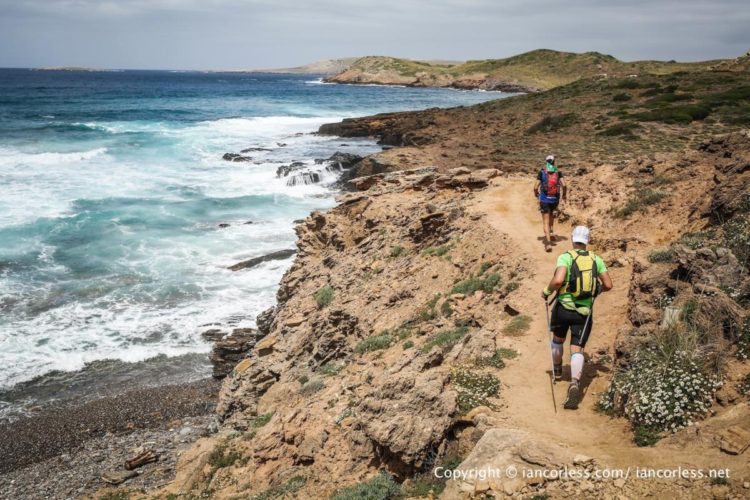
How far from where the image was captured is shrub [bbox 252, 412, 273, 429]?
10.7 meters

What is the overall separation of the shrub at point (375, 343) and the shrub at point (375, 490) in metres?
4.16

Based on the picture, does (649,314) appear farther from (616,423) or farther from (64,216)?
(64,216)

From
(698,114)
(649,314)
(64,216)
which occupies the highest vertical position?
(698,114)

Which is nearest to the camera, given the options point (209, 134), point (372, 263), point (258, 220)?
point (372, 263)

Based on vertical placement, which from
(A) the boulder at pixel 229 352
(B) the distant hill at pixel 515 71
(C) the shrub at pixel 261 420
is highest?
(B) the distant hill at pixel 515 71

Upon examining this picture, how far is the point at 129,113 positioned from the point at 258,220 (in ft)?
199

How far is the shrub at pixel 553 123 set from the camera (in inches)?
1553

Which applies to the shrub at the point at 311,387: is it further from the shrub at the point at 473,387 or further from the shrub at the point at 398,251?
the shrub at the point at 398,251

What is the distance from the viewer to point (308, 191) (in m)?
37.0

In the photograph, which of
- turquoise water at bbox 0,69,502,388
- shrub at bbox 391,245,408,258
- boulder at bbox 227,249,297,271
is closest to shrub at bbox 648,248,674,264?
shrub at bbox 391,245,408,258

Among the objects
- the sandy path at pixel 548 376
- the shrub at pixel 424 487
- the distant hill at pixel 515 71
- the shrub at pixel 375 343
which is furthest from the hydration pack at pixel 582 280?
the distant hill at pixel 515 71

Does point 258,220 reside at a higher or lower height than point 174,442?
higher

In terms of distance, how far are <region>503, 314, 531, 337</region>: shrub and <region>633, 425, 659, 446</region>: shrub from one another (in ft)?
10.9

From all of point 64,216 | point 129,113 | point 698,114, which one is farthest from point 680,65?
point 64,216
